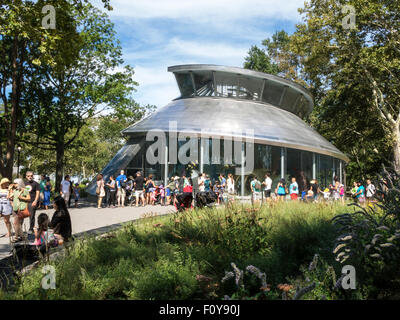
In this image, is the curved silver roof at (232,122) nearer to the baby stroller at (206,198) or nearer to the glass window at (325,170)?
the glass window at (325,170)

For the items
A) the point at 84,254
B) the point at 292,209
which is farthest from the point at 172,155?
the point at 84,254

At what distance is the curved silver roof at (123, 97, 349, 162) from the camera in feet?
72.9

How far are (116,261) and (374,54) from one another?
24.9 meters

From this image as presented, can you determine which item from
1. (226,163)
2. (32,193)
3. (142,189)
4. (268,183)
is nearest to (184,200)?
(32,193)

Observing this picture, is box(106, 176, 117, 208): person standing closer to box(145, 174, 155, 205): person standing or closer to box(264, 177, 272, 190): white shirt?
box(145, 174, 155, 205): person standing

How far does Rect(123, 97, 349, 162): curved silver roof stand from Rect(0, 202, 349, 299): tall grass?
49.2 feet

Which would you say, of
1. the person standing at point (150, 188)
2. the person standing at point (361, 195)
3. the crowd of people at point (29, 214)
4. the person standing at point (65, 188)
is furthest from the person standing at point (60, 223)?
the person standing at point (150, 188)

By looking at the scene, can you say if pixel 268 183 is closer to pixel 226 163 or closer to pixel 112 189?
pixel 226 163

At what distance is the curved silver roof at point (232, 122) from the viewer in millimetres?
22234

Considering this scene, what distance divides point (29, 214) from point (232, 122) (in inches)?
620

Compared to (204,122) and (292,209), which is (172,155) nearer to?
(204,122)

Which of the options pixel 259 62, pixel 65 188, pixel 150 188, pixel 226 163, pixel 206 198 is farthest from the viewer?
pixel 259 62

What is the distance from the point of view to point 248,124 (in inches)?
923

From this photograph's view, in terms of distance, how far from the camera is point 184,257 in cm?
529
